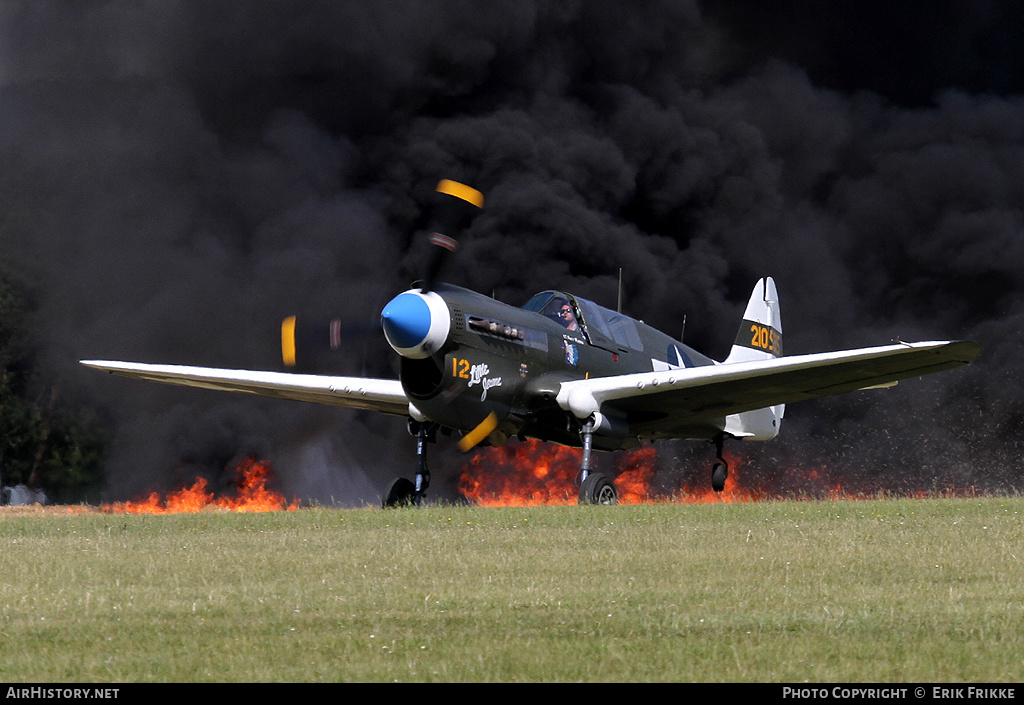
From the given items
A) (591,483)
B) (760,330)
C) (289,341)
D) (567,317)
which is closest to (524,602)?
(591,483)

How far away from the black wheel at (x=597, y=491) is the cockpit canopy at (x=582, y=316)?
253cm

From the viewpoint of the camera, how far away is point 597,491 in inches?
639

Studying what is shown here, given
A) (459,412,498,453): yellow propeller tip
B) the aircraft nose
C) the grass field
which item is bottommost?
the grass field

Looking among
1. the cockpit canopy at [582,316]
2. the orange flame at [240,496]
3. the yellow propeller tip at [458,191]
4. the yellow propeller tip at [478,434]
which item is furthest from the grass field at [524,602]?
the orange flame at [240,496]

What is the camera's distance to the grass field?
5.36 meters

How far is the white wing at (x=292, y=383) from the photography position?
58.8ft

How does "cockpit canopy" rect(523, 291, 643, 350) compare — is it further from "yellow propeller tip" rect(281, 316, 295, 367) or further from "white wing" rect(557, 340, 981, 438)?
"yellow propeller tip" rect(281, 316, 295, 367)

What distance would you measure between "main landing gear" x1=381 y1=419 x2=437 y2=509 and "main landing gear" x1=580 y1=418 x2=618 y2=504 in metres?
2.35

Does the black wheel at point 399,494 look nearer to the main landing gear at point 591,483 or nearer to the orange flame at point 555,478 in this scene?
the main landing gear at point 591,483

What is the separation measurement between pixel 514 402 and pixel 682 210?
24274 millimetres

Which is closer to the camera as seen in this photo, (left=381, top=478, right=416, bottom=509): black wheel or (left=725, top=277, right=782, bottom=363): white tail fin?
(left=381, top=478, right=416, bottom=509): black wheel

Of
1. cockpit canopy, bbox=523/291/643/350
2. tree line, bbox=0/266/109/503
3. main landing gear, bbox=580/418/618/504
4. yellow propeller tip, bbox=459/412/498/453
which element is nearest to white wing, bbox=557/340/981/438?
main landing gear, bbox=580/418/618/504
